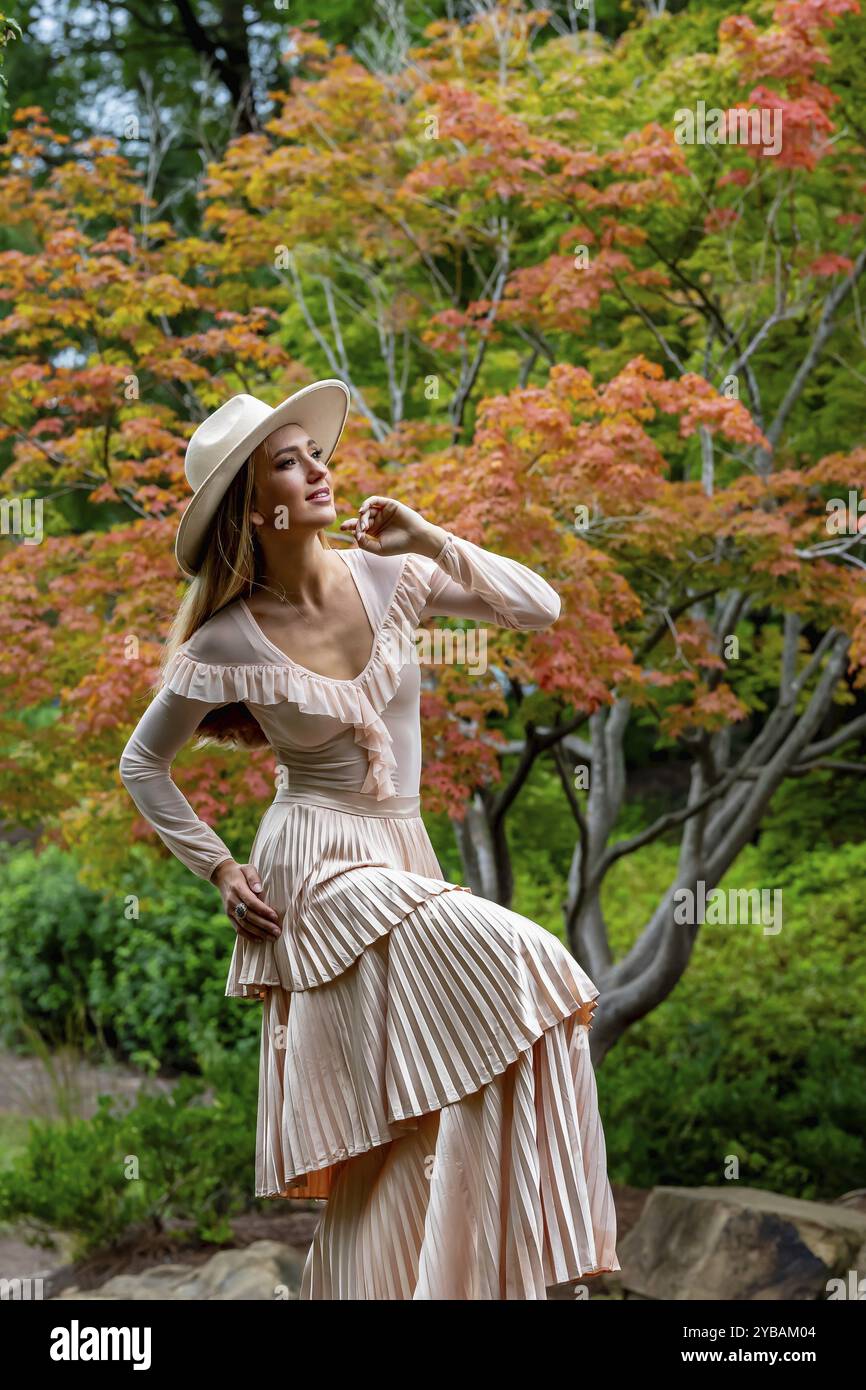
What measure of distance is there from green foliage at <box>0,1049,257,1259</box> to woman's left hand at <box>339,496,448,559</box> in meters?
3.99

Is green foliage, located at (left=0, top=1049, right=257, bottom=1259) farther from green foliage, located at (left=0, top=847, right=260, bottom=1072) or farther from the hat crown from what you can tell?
the hat crown

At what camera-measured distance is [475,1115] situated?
2850 mm

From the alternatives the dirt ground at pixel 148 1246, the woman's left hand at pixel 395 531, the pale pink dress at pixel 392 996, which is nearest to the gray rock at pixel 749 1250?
the dirt ground at pixel 148 1246

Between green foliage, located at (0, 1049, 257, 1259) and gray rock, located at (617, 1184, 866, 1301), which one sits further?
green foliage, located at (0, 1049, 257, 1259)

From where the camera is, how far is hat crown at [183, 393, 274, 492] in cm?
309

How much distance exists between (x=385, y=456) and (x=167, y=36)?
8.80m

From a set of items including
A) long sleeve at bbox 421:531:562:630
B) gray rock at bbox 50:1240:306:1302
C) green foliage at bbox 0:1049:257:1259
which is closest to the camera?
long sleeve at bbox 421:531:562:630

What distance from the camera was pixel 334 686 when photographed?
3.12 meters

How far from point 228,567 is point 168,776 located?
43 cm

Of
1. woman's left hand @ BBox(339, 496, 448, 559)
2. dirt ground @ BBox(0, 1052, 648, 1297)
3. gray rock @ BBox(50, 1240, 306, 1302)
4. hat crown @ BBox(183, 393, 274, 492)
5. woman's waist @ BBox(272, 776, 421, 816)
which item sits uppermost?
hat crown @ BBox(183, 393, 274, 492)

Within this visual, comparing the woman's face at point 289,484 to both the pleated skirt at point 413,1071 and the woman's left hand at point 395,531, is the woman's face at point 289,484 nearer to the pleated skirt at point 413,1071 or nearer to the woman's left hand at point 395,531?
the woman's left hand at point 395,531

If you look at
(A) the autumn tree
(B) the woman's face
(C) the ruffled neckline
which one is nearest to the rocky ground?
(A) the autumn tree

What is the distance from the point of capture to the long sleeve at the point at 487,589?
127 inches

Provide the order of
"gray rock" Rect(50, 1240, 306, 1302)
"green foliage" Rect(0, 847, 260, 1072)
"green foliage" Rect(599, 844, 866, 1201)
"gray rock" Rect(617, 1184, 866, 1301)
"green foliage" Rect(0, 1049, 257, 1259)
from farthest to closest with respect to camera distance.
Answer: "green foliage" Rect(0, 847, 260, 1072)
"green foliage" Rect(599, 844, 866, 1201)
"green foliage" Rect(0, 1049, 257, 1259)
"gray rock" Rect(50, 1240, 306, 1302)
"gray rock" Rect(617, 1184, 866, 1301)
